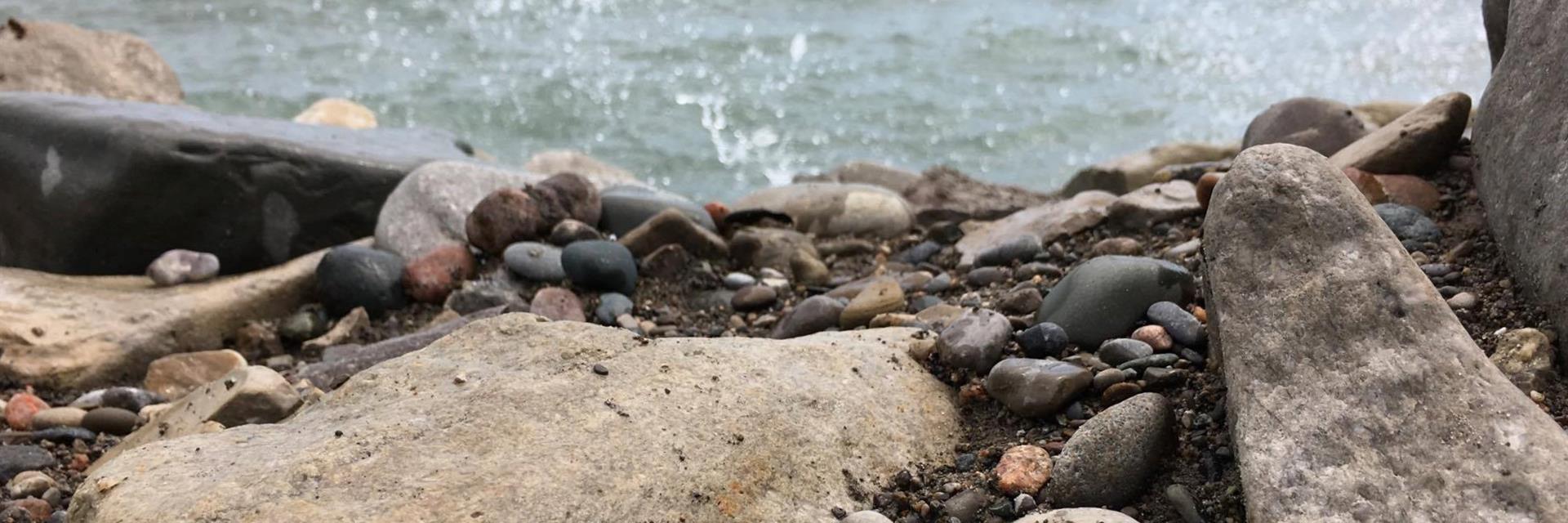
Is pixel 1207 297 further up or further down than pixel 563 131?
further up

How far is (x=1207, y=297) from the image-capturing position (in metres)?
2.68

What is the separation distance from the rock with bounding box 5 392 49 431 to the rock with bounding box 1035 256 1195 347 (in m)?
2.81

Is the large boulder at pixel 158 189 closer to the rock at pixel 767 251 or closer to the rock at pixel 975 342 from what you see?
the rock at pixel 767 251

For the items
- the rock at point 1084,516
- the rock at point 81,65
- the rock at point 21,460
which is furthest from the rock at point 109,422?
the rock at point 81,65

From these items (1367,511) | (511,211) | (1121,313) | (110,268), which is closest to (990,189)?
(511,211)

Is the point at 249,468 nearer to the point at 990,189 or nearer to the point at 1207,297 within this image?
the point at 1207,297

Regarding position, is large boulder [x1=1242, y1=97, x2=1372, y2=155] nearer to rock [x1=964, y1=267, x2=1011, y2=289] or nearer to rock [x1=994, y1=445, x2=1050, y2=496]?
rock [x1=964, y1=267, x2=1011, y2=289]

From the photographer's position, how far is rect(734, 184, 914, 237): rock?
529 centimetres

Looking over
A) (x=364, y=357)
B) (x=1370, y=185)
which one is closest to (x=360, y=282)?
(x=364, y=357)

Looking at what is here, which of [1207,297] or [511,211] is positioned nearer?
[1207,297]

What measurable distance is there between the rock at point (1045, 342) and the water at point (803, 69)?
5219 millimetres

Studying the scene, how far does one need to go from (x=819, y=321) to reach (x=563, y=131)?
5.67 metres

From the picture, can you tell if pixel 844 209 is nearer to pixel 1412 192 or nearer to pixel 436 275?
pixel 436 275

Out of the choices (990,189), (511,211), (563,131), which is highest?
(511,211)
